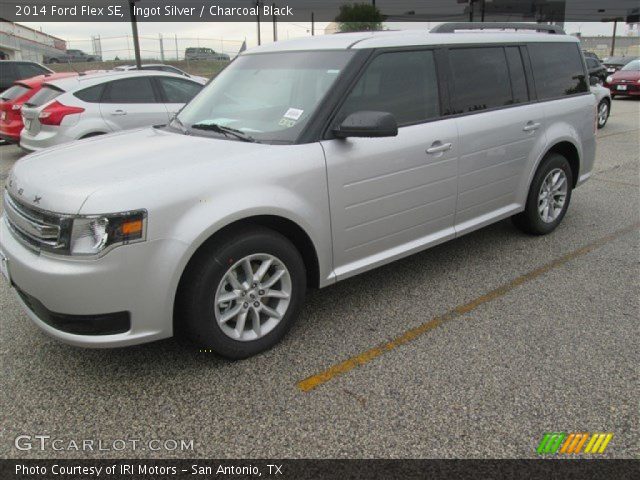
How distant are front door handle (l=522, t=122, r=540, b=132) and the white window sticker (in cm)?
217

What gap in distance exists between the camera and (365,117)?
3.11 meters

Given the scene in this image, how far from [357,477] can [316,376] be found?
0.76 meters

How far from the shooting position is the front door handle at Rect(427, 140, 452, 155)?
3732mm

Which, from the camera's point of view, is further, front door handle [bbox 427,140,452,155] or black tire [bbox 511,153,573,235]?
black tire [bbox 511,153,573,235]

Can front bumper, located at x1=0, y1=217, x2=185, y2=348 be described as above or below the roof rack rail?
below

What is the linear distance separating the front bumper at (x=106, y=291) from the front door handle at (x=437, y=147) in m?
1.91

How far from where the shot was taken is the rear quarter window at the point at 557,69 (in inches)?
187

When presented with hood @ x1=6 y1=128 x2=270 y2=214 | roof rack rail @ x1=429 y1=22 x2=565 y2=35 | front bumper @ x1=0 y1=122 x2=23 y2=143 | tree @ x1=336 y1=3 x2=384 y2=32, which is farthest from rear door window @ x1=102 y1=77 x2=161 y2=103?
tree @ x1=336 y1=3 x2=384 y2=32

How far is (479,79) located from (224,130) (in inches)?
81.8

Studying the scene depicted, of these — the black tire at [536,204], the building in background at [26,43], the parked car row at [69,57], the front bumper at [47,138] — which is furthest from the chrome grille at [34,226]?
the parked car row at [69,57]

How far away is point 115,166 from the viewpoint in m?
2.91

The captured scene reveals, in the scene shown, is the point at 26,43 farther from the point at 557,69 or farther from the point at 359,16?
the point at 557,69

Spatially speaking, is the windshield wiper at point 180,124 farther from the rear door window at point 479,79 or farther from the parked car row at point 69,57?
the parked car row at point 69,57

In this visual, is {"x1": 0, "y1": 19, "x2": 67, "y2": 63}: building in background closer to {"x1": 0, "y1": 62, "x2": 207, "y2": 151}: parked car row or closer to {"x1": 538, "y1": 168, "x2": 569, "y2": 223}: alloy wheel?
{"x1": 0, "y1": 62, "x2": 207, "y2": 151}: parked car row
